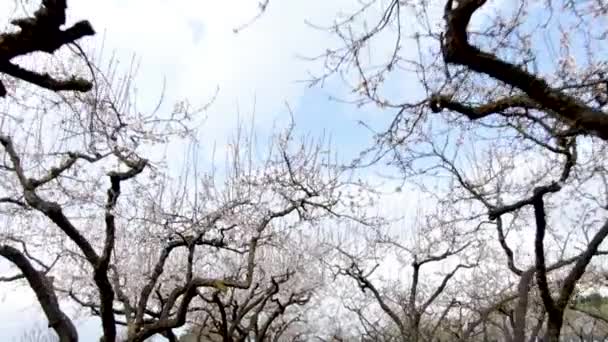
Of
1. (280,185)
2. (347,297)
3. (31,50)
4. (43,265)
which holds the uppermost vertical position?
(347,297)

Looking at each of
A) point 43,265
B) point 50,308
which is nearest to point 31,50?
point 50,308

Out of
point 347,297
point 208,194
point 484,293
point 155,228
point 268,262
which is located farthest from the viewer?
point 347,297

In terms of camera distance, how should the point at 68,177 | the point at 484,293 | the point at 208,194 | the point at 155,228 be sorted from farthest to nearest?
the point at 484,293 → the point at 208,194 → the point at 155,228 → the point at 68,177

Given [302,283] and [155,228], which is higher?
[302,283]

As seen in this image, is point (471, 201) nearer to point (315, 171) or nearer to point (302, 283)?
point (315, 171)

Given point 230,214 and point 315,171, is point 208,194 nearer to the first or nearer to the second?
point 230,214

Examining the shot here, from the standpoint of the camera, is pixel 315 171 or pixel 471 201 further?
pixel 315 171

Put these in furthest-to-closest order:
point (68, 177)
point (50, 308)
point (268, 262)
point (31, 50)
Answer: point (268, 262) → point (68, 177) → point (50, 308) → point (31, 50)

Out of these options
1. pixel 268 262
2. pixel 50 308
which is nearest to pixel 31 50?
pixel 50 308

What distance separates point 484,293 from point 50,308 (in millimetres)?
16736

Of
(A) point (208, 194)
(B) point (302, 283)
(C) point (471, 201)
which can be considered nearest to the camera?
(C) point (471, 201)

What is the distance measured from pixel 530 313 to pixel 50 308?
1864cm

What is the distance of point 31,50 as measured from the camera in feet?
11.4

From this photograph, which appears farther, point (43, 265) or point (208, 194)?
point (208, 194)
